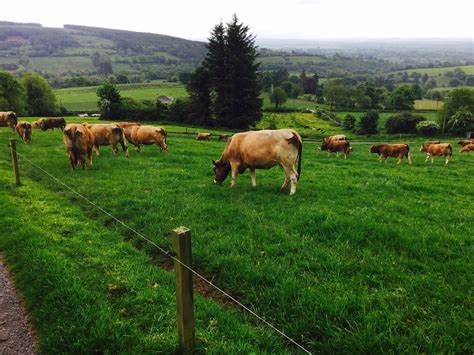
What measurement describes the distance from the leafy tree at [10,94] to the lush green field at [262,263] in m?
59.4

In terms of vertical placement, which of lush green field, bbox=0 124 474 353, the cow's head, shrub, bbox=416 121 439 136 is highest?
the cow's head

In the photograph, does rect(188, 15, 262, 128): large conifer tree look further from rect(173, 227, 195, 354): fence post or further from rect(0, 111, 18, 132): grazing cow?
rect(173, 227, 195, 354): fence post

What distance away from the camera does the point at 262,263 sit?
6.92 metres

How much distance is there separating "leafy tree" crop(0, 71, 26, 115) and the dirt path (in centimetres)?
6460

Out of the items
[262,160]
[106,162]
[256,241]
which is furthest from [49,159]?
[256,241]

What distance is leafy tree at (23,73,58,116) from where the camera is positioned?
259 ft

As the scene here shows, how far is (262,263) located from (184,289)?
2.89 metres

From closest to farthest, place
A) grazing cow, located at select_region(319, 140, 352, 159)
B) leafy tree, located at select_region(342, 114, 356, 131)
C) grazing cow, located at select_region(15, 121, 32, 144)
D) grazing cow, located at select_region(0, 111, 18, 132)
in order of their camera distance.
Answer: grazing cow, located at select_region(15, 121, 32, 144)
grazing cow, located at select_region(319, 140, 352, 159)
grazing cow, located at select_region(0, 111, 18, 132)
leafy tree, located at select_region(342, 114, 356, 131)

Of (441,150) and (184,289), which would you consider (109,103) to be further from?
(184,289)

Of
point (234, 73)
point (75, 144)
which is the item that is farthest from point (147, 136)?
point (234, 73)

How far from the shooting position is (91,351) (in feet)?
15.4

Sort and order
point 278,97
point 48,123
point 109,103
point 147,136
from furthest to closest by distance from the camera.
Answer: point 278,97, point 109,103, point 48,123, point 147,136

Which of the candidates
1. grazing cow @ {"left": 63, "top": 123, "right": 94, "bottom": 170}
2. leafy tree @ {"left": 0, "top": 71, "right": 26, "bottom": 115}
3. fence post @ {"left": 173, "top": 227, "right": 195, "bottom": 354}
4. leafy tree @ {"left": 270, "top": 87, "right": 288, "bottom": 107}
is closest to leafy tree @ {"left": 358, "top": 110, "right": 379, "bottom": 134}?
leafy tree @ {"left": 270, "top": 87, "right": 288, "bottom": 107}

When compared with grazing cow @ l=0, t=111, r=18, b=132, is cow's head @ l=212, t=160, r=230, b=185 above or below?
below
